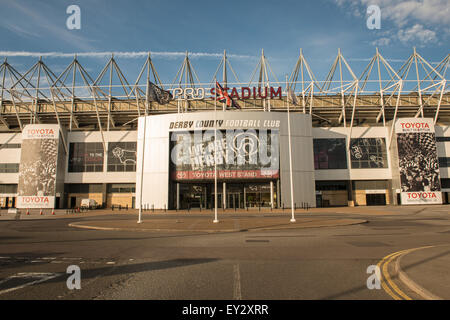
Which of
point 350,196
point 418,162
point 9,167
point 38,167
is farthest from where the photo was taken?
point 9,167

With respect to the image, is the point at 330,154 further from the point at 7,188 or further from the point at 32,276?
the point at 7,188

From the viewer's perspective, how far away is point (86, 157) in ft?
174

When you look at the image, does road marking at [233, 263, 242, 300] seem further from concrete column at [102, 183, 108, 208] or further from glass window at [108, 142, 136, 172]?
concrete column at [102, 183, 108, 208]

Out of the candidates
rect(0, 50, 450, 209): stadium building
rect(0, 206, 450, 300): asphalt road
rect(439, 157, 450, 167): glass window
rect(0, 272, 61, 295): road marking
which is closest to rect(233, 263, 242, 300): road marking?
rect(0, 206, 450, 300): asphalt road

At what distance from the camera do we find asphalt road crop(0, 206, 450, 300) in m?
5.97

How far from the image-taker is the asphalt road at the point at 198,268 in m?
5.97

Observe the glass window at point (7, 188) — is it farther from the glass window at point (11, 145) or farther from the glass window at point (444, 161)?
the glass window at point (444, 161)

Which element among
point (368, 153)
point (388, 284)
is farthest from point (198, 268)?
point (368, 153)

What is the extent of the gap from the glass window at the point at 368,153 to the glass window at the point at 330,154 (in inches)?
69.9

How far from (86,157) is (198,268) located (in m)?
52.2

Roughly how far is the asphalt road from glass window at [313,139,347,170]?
38.3 meters

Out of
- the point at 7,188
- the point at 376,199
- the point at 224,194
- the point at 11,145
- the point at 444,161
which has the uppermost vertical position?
the point at 11,145

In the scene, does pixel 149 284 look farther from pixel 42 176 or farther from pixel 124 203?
pixel 42 176

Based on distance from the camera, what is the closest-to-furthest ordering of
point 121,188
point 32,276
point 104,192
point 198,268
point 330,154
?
point 32,276
point 198,268
point 330,154
point 104,192
point 121,188
